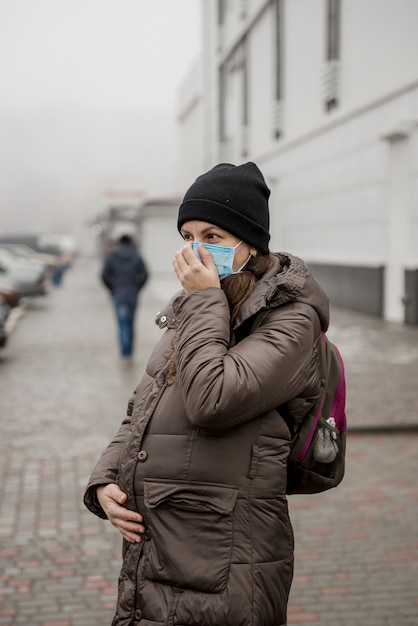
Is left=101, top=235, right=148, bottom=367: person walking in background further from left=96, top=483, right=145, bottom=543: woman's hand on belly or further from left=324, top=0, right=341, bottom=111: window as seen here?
left=324, top=0, right=341, bottom=111: window

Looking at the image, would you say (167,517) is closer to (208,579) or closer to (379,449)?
(208,579)

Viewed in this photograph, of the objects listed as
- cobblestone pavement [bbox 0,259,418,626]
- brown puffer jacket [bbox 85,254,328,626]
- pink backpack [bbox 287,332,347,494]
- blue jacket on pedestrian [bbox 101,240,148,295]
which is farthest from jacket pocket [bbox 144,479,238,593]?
blue jacket on pedestrian [bbox 101,240,148,295]

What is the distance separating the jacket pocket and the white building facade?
14376mm

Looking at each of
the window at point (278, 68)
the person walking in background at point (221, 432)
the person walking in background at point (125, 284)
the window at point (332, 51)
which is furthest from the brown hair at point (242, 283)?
the window at point (278, 68)

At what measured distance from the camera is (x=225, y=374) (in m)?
1.95

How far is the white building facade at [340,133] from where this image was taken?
16594mm

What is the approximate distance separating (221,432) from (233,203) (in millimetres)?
634

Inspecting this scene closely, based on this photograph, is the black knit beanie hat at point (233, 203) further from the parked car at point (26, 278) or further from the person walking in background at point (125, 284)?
the parked car at point (26, 278)

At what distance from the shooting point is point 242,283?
2195 mm

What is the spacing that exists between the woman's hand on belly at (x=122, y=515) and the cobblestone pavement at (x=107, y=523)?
193 centimetres

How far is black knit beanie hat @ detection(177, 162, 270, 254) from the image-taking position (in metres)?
2.13

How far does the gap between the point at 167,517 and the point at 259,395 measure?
0.43 m

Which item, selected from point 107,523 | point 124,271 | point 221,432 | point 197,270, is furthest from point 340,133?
point 221,432

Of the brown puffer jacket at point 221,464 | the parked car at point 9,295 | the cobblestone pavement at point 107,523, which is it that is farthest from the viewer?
the parked car at point 9,295
